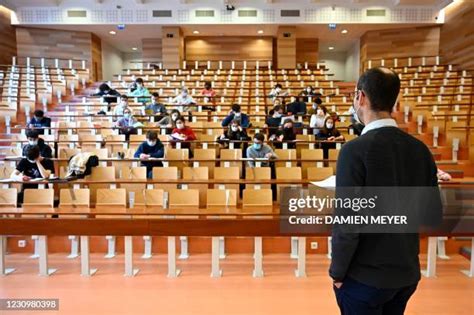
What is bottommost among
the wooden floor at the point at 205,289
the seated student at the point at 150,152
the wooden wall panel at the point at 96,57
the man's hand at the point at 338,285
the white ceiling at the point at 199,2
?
the wooden floor at the point at 205,289

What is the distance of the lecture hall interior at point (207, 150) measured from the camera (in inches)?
105

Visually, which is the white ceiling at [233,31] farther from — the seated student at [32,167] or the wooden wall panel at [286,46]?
the seated student at [32,167]

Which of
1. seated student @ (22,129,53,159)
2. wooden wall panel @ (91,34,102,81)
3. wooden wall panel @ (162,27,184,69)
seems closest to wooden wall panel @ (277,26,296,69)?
wooden wall panel @ (162,27,184,69)

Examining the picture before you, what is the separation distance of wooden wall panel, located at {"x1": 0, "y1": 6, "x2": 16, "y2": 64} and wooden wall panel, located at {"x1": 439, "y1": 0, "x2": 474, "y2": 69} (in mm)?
12384

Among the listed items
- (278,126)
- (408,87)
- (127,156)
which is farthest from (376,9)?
(127,156)

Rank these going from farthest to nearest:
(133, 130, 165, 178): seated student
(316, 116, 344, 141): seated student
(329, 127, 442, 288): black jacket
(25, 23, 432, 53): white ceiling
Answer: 1. (25, 23, 432, 53): white ceiling
2. (316, 116, 344, 141): seated student
3. (133, 130, 165, 178): seated student
4. (329, 127, 442, 288): black jacket

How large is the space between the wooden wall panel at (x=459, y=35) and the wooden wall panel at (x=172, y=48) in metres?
7.77

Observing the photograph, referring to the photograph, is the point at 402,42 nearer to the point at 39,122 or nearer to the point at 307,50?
the point at 307,50

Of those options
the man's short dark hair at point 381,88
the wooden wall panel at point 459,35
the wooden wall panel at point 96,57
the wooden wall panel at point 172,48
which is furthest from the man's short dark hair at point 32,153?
the wooden wall panel at point 459,35

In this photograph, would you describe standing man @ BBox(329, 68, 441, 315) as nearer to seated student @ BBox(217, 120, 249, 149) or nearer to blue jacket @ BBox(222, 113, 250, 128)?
seated student @ BBox(217, 120, 249, 149)

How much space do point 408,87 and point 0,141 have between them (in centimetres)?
Answer: 807

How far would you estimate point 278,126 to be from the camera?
6.00 meters

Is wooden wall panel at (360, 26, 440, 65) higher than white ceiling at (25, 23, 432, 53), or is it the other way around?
white ceiling at (25, 23, 432, 53)

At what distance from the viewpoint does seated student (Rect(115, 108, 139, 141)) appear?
5.72 metres
